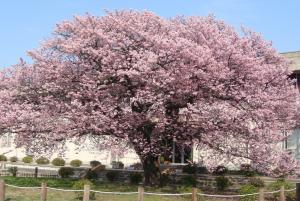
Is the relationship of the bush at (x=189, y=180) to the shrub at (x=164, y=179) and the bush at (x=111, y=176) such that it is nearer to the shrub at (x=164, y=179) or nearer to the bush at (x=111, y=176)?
the shrub at (x=164, y=179)

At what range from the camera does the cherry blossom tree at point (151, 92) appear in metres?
22.9

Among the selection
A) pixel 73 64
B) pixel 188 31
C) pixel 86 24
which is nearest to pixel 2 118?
pixel 73 64

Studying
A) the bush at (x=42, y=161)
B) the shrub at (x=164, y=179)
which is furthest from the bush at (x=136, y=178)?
the bush at (x=42, y=161)

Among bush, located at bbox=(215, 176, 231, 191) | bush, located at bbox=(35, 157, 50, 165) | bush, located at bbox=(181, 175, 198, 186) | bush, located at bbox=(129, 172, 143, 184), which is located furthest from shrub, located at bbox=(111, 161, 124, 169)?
bush, located at bbox=(215, 176, 231, 191)

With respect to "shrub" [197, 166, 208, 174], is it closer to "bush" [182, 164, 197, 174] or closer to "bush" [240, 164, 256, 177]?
"bush" [182, 164, 197, 174]

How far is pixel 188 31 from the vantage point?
2488 centimetres

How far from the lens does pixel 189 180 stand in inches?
1091

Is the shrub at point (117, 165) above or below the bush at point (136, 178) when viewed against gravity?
above

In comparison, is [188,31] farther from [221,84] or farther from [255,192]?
[255,192]

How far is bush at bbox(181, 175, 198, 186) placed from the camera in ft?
89.2

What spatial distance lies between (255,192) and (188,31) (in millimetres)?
8566

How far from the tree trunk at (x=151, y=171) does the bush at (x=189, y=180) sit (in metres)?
1.98

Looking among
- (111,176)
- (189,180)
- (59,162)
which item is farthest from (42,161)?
(189,180)

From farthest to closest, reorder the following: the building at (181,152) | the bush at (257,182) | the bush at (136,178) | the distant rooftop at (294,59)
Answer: the distant rooftop at (294,59) < the building at (181,152) < the bush at (136,178) < the bush at (257,182)
